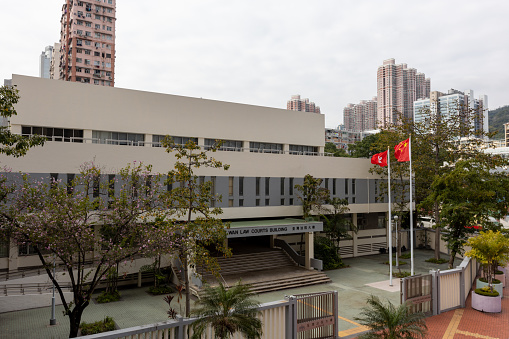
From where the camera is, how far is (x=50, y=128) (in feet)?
73.0

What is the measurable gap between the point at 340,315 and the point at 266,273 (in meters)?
7.90

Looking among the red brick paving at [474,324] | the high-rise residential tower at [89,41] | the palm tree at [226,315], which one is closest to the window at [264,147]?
the red brick paving at [474,324]

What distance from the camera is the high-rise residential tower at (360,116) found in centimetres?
15200

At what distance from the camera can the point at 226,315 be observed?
8.73 m

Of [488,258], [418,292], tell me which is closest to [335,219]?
[488,258]

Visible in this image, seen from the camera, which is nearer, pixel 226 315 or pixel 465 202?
pixel 226 315

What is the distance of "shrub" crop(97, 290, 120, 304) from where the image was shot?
19219mm

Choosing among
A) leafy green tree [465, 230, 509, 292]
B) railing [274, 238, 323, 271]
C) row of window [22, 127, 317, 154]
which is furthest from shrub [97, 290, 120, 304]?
leafy green tree [465, 230, 509, 292]

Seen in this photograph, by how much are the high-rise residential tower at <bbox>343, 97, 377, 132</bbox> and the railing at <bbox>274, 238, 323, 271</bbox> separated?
13296 centimetres

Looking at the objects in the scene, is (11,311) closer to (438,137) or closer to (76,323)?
(76,323)

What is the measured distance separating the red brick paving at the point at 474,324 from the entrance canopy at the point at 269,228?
10779mm

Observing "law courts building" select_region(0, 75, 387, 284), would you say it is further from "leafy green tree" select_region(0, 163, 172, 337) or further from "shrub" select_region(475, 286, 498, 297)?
"shrub" select_region(475, 286, 498, 297)

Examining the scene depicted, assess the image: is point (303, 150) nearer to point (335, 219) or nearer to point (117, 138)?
point (335, 219)

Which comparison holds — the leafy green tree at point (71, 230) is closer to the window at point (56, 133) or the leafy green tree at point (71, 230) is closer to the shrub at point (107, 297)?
the shrub at point (107, 297)
